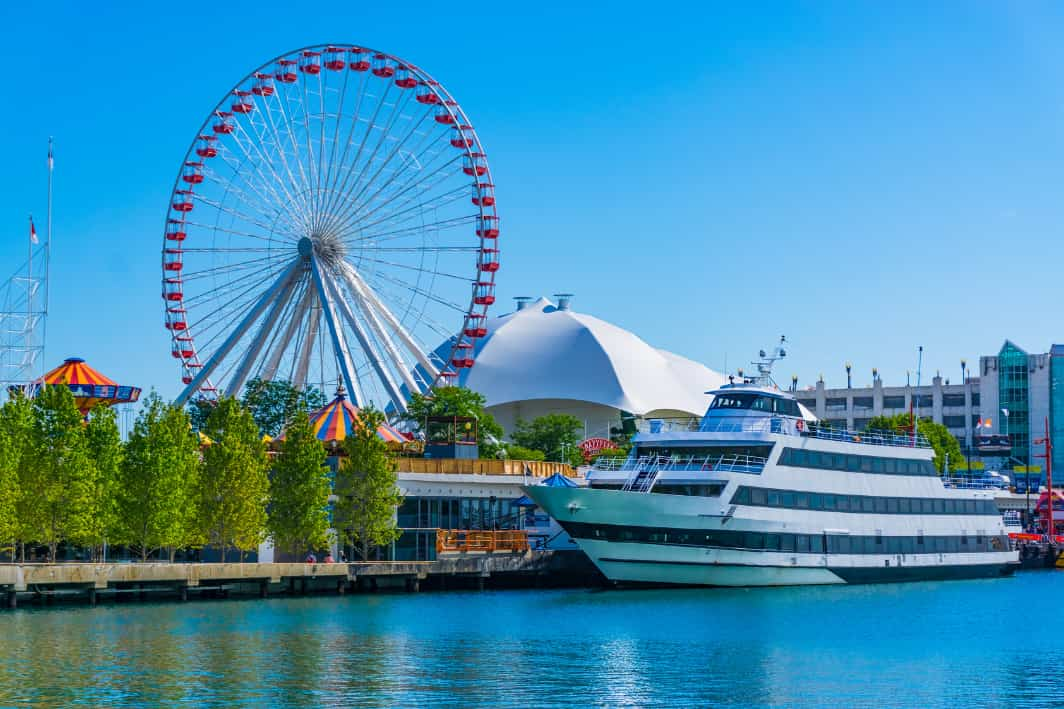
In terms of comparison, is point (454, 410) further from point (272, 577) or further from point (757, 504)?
point (272, 577)

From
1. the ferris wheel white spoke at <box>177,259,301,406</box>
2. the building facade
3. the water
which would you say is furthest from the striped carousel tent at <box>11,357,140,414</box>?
the building facade

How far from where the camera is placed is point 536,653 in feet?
151

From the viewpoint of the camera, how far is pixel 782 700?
38438 mm

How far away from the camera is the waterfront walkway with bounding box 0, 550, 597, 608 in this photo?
196 ft

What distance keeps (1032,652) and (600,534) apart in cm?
2272

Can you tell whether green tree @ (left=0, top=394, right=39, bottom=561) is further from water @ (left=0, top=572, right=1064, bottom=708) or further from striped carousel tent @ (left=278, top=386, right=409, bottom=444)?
striped carousel tent @ (left=278, top=386, right=409, bottom=444)

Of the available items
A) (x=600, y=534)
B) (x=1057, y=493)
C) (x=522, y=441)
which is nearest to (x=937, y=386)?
(x=1057, y=493)

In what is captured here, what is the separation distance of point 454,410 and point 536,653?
205 feet

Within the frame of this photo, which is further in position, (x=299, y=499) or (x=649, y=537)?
(x=299, y=499)

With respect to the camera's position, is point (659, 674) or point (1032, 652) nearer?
point (659, 674)

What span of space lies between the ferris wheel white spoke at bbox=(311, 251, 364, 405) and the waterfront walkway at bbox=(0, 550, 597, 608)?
20.1m

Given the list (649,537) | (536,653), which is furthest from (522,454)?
(536,653)

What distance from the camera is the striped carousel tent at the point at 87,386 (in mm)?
91875

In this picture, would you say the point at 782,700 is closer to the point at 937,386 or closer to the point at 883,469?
the point at 883,469
